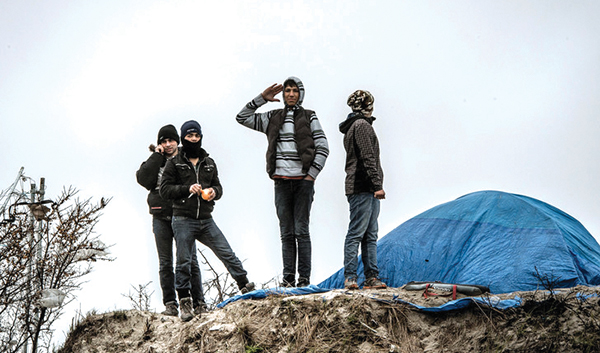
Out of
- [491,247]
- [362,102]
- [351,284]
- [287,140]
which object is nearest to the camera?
→ [351,284]

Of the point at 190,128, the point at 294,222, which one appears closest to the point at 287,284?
the point at 294,222

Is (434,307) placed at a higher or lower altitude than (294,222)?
lower

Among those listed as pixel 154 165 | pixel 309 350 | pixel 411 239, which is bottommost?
pixel 309 350

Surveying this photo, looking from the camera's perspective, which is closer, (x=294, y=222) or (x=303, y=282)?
(x=303, y=282)

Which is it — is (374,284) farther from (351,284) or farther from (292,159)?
(292,159)

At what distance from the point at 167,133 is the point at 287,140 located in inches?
51.5

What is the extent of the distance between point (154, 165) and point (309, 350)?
8.62 feet

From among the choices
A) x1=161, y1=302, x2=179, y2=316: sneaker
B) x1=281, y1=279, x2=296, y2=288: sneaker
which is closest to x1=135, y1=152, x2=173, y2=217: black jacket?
x1=161, y1=302, x2=179, y2=316: sneaker

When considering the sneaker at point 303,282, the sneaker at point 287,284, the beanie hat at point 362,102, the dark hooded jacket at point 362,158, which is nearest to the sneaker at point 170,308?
the sneaker at point 287,284

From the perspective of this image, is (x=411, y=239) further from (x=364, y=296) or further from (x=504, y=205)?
(x=364, y=296)

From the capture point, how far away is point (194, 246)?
683 centimetres

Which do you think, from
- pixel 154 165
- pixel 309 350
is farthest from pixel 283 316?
pixel 154 165

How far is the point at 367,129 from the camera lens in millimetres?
7227

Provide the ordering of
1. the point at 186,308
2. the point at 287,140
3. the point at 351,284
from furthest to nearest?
the point at 287,140 < the point at 351,284 < the point at 186,308
